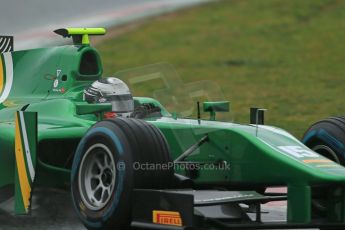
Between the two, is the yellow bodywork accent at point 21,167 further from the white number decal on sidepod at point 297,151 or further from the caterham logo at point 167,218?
the white number decal on sidepod at point 297,151

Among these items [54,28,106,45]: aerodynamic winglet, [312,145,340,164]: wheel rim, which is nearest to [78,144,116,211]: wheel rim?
[312,145,340,164]: wheel rim

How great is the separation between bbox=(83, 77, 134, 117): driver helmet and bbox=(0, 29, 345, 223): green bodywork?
0.22 metres

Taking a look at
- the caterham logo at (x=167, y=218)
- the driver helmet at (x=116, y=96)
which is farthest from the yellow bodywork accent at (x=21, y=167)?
the caterham logo at (x=167, y=218)

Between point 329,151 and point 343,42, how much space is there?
14.8 m

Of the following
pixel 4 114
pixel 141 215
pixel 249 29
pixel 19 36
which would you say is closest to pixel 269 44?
pixel 249 29

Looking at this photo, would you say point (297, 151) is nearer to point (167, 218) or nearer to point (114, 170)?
point (167, 218)

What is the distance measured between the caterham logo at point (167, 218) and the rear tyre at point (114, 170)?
212mm

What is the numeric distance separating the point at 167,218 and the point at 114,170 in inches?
21.8

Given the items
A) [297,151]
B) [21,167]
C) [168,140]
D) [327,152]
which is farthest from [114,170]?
[327,152]

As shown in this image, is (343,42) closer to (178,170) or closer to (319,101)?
(319,101)

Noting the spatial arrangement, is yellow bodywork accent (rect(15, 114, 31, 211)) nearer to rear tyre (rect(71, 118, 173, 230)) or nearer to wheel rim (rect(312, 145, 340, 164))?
rear tyre (rect(71, 118, 173, 230))

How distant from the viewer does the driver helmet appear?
25.9 feet

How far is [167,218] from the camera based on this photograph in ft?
19.3

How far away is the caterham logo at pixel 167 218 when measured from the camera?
19.0 feet
